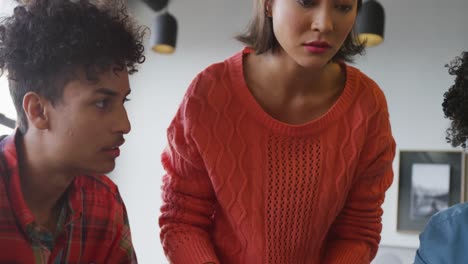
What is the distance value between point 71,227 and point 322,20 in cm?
58

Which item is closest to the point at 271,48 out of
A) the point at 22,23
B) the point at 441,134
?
the point at 22,23

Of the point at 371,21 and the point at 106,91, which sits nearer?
the point at 106,91

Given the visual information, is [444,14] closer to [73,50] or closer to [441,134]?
[441,134]

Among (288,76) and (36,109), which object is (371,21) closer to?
(288,76)

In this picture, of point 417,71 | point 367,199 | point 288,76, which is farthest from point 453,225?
point 417,71

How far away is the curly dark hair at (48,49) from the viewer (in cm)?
104

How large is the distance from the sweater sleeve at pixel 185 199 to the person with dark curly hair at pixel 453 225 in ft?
1.28

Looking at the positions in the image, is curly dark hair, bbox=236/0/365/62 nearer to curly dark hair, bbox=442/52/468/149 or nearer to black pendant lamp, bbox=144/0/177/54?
curly dark hair, bbox=442/52/468/149

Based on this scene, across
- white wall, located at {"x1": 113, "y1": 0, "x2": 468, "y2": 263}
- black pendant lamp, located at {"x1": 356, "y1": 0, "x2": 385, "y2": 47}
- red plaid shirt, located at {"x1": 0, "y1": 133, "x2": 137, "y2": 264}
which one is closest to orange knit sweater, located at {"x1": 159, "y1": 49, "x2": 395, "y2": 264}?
red plaid shirt, located at {"x1": 0, "y1": 133, "x2": 137, "y2": 264}

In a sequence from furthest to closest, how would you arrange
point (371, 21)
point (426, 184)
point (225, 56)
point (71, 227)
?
point (225, 56) → point (426, 184) → point (371, 21) → point (71, 227)

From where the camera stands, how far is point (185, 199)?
1177mm

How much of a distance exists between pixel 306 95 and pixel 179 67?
10.9 ft

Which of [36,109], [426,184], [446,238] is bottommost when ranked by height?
[426,184]

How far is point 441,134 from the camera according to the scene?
3.62m
